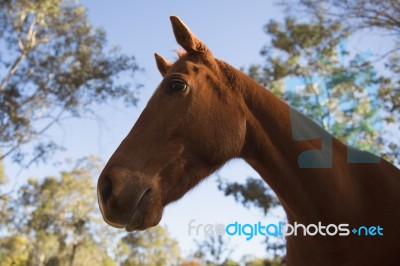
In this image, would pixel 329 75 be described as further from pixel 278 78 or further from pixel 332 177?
pixel 332 177

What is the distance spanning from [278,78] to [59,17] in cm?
1017

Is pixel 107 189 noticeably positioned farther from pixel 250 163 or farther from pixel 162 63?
pixel 162 63

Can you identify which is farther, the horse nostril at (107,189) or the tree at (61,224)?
the tree at (61,224)

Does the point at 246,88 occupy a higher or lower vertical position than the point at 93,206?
lower

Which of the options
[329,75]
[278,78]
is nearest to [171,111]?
[329,75]

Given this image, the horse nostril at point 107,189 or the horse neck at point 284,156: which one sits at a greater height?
the horse neck at point 284,156

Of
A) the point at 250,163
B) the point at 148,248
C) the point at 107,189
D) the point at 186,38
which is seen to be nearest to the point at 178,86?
the point at 186,38

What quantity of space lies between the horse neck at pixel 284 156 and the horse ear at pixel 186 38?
14.3 inches

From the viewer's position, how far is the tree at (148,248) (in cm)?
2744

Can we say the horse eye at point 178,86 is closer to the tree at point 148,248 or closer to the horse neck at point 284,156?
the horse neck at point 284,156

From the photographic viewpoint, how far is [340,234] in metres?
2.10

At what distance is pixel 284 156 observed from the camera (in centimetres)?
236

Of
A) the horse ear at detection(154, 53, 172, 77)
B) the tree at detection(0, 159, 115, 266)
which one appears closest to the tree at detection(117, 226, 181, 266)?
the tree at detection(0, 159, 115, 266)

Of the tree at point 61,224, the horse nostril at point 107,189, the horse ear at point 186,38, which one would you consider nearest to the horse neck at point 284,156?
the horse ear at point 186,38
